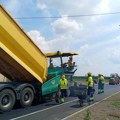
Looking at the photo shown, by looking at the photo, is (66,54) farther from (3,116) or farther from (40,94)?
→ (3,116)

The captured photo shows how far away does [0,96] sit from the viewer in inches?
527

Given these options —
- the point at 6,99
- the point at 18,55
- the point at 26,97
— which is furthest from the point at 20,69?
the point at 6,99

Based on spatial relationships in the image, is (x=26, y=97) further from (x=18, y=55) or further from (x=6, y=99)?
(x=18, y=55)

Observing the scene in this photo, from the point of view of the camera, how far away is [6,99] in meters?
13.8

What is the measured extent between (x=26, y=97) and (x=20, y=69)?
145 cm

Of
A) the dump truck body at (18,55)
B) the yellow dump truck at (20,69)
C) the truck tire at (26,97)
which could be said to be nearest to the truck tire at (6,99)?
the yellow dump truck at (20,69)

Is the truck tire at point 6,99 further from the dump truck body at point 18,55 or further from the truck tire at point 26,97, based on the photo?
the dump truck body at point 18,55

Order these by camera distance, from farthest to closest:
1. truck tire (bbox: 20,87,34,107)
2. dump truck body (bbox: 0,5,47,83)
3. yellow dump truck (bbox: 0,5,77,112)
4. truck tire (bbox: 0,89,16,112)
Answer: truck tire (bbox: 20,87,34,107), truck tire (bbox: 0,89,16,112), yellow dump truck (bbox: 0,5,77,112), dump truck body (bbox: 0,5,47,83)

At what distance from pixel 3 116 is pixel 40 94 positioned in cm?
402

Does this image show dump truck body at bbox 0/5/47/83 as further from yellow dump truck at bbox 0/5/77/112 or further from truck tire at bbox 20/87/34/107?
truck tire at bbox 20/87/34/107

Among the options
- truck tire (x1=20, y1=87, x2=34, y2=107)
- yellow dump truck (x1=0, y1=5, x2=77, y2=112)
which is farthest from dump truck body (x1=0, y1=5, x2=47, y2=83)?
truck tire (x1=20, y1=87, x2=34, y2=107)

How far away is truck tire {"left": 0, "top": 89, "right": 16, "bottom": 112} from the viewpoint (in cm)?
1346

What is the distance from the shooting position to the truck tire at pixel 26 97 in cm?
1472

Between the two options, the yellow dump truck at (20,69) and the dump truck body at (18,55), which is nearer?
the dump truck body at (18,55)
